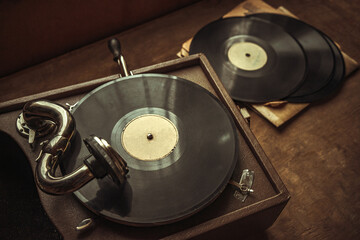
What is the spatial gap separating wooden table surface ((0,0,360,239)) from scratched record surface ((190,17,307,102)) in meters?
0.10

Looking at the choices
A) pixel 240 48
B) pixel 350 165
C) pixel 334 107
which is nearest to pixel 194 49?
pixel 240 48

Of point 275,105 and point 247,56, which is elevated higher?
point 247,56

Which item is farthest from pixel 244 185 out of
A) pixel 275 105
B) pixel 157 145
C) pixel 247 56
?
pixel 247 56

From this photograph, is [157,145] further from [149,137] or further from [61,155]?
[61,155]

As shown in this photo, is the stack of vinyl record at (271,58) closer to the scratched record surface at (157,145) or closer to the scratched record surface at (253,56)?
the scratched record surface at (253,56)

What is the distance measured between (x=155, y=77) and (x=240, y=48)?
435 mm

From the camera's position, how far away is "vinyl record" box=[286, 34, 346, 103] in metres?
1.08

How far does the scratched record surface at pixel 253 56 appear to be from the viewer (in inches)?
41.8

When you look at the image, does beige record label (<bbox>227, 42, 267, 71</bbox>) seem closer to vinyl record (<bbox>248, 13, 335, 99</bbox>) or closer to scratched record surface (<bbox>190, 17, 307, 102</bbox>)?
scratched record surface (<bbox>190, 17, 307, 102</bbox>)

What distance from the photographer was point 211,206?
735 millimetres

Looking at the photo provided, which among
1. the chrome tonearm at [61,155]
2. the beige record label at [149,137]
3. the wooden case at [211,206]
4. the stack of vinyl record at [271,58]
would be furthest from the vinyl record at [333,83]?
the chrome tonearm at [61,155]

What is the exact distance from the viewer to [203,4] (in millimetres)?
1403

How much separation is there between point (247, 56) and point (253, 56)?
2 centimetres

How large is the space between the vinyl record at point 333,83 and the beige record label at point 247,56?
0.56 ft
